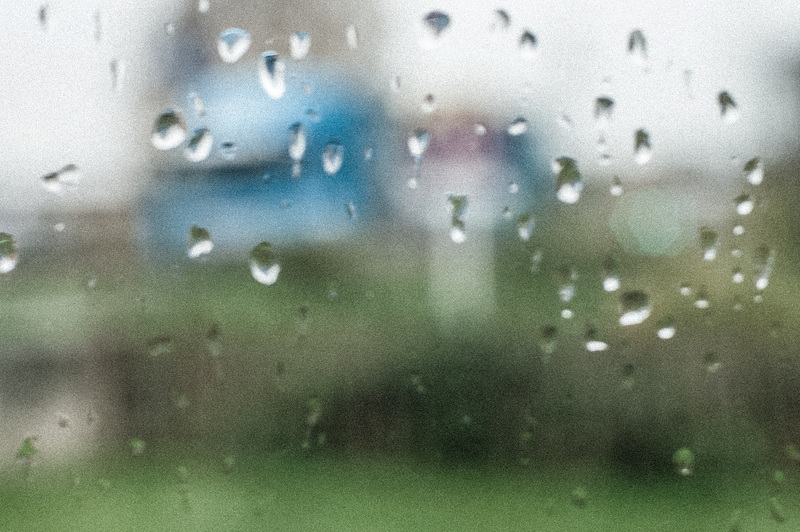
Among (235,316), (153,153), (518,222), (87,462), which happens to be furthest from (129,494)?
(518,222)

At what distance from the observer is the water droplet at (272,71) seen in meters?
0.68

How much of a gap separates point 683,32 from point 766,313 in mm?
307

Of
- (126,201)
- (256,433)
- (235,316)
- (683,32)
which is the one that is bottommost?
(256,433)

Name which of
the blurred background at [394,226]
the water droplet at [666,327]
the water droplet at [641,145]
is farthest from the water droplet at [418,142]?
→ the water droplet at [666,327]

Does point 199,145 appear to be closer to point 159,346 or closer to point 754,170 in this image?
point 159,346

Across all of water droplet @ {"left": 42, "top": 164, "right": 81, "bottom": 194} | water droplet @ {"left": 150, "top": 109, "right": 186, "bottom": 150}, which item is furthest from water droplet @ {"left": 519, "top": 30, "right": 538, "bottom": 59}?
water droplet @ {"left": 42, "top": 164, "right": 81, "bottom": 194}

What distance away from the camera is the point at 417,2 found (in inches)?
27.5

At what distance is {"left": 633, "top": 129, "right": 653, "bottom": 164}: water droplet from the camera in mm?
727

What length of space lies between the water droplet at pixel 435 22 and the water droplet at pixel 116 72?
0.94 ft

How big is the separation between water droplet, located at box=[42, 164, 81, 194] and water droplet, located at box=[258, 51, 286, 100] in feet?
0.64

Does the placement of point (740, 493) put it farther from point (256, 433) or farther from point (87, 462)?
point (87, 462)

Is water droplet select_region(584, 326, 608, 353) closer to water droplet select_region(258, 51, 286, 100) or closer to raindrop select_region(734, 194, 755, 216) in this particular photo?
raindrop select_region(734, 194, 755, 216)

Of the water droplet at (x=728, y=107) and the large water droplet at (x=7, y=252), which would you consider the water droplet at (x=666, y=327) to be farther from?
the large water droplet at (x=7, y=252)

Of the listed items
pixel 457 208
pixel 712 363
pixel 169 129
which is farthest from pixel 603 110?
pixel 169 129
